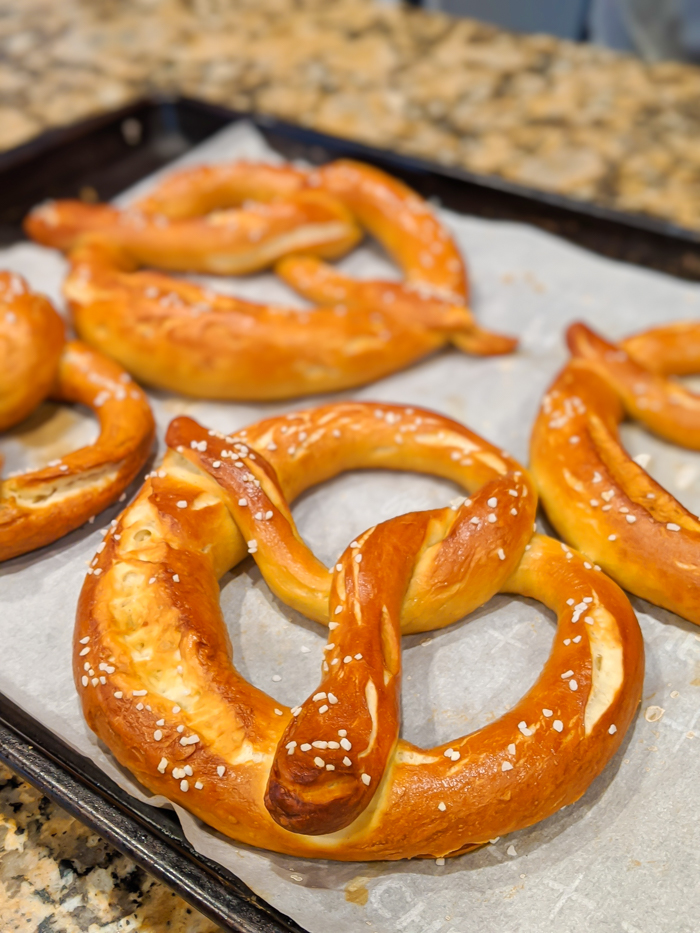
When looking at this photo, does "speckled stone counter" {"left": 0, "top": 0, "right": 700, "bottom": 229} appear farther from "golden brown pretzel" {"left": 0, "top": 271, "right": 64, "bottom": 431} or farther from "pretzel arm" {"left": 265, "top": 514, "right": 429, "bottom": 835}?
"pretzel arm" {"left": 265, "top": 514, "right": 429, "bottom": 835}

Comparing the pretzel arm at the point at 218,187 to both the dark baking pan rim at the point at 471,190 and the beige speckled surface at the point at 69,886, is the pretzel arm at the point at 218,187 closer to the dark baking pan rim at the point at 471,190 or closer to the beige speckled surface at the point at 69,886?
the dark baking pan rim at the point at 471,190

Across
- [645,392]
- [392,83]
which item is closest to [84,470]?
[645,392]

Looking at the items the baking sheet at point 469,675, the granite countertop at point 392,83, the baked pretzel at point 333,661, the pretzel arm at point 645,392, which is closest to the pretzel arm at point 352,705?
the baked pretzel at point 333,661

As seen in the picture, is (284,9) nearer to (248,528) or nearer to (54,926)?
(248,528)

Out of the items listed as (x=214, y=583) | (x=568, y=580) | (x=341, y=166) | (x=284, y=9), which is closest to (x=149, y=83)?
(x=284, y=9)

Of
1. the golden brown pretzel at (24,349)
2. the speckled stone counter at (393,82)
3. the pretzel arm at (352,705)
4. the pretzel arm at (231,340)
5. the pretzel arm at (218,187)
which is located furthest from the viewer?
the speckled stone counter at (393,82)

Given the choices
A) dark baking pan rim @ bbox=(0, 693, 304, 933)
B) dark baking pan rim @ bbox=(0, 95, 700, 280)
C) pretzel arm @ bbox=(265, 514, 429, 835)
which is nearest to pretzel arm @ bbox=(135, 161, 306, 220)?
dark baking pan rim @ bbox=(0, 95, 700, 280)
